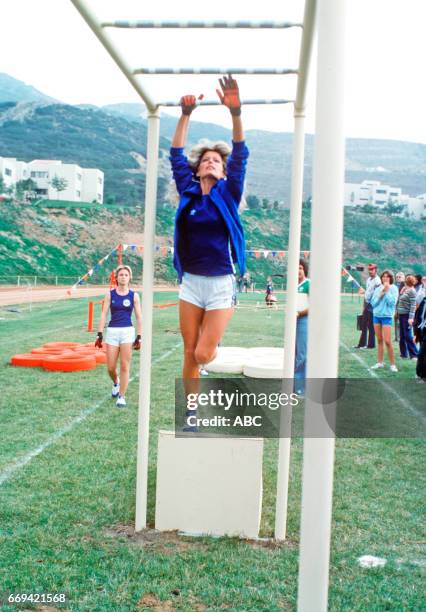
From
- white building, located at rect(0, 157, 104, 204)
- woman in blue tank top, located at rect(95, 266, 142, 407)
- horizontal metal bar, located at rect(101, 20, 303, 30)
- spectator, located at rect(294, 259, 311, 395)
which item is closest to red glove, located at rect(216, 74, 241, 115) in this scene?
horizontal metal bar, located at rect(101, 20, 303, 30)

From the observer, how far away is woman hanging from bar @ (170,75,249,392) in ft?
13.1

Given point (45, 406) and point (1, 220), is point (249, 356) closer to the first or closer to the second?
point (45, 406)

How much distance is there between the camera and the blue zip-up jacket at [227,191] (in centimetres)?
391

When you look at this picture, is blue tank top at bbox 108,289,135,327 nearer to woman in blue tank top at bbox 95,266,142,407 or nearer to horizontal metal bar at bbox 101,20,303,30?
woman in blue tank top at bbox 95,266,142,407

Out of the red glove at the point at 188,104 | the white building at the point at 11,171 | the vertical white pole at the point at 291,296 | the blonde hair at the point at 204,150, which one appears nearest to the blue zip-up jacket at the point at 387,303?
the vertical white pole at the point at 291,296

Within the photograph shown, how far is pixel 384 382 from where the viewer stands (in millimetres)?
11547

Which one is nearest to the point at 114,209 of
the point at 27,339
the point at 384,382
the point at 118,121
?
the point at 27,339

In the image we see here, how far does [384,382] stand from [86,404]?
5.32 meters

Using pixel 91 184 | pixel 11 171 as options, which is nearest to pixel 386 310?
pixel 11 171

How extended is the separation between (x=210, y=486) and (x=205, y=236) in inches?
59.6

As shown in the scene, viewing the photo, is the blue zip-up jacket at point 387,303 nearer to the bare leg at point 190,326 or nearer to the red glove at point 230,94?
the bare leg at point 190,326

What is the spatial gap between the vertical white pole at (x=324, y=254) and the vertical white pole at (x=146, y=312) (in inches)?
83.0

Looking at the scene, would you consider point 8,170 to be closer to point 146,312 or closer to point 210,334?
point 146,312

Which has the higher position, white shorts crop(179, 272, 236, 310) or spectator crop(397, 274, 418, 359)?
white shorts crop(179, 272, 236, 310)
